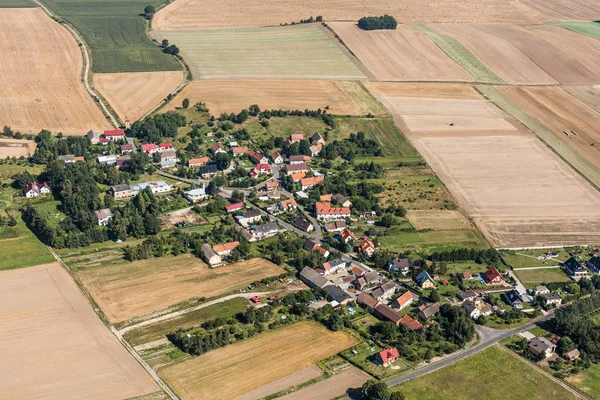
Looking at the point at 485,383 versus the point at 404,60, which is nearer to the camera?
the point at 485,383

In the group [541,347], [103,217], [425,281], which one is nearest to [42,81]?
[103,217]

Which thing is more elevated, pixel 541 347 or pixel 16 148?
pixel 541 347

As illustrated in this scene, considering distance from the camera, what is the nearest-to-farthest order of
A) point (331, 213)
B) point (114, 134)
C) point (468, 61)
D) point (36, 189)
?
point (331, 213)
point (36, 189)
point (114, 134)
point (468, 61)

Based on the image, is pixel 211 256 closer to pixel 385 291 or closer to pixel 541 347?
pixel 385 291

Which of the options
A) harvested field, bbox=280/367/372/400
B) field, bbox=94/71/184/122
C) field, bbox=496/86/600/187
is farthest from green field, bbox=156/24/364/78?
harvested field, bbox=280/367/372/400

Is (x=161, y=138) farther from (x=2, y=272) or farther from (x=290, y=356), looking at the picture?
(x=290, y=356)

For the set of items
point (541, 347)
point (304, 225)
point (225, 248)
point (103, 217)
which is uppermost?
point (541, 347)

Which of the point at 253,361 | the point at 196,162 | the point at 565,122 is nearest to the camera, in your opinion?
the point at 253,361

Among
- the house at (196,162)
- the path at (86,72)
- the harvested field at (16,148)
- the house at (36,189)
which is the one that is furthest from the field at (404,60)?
the house at (36,189)
